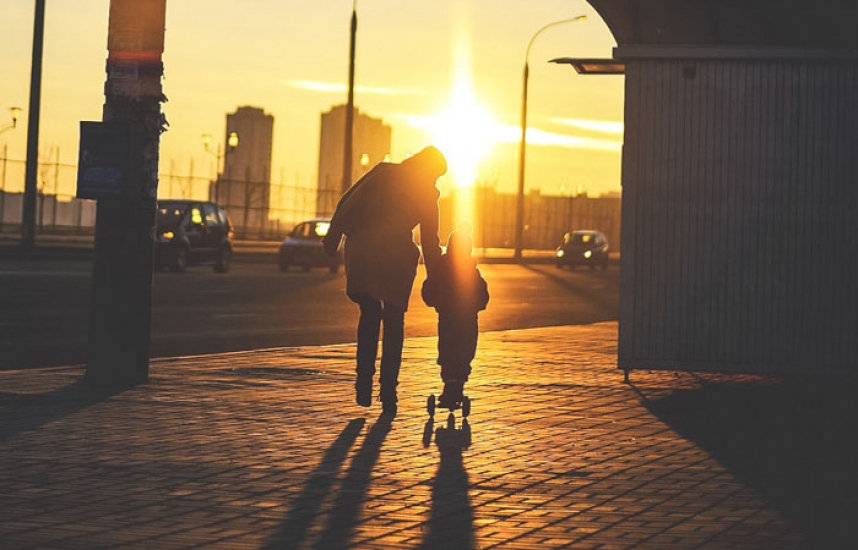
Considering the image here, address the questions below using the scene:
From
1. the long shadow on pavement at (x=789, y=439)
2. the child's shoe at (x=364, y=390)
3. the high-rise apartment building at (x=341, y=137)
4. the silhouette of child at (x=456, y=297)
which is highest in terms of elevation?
the high-rise apartment building at (x=341, y=137)

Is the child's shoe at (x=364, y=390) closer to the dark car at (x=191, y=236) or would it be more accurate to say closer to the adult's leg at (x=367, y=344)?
the adult's leg at (x=367, y=344)

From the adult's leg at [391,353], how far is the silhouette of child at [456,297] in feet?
1.32

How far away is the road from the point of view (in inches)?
712

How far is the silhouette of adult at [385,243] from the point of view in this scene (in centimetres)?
1084

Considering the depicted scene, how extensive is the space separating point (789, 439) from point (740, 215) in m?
3.72

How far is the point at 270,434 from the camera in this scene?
962 centimetres

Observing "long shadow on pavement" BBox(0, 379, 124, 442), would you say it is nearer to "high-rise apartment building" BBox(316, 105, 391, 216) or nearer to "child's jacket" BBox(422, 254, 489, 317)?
"child's jacket" BBox(422, 254, 489, 317)

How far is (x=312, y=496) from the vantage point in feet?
24.5

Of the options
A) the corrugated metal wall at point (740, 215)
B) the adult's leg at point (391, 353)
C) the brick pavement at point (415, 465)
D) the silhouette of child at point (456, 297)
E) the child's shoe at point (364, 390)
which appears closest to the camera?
the brick pavement at point (415, 465)

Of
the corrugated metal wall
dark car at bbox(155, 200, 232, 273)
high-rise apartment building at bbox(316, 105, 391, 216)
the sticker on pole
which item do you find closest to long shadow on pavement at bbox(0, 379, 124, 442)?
the sticker on pole

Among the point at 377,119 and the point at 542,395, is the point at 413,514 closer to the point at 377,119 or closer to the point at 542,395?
the point at 542,395

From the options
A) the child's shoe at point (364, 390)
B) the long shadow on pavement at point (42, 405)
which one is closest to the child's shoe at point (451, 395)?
the child's shoe at point (364, 390)

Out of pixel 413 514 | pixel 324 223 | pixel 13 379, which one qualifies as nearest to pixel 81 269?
pixel 324 223

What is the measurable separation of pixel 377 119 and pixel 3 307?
15971 cm
